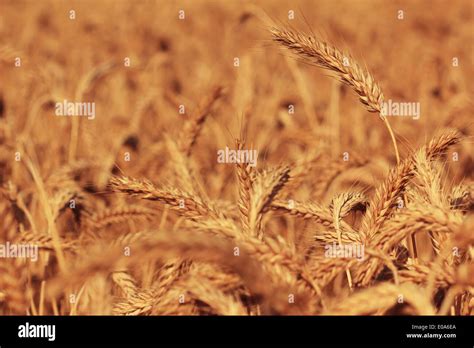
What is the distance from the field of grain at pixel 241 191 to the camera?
2127 millimetres

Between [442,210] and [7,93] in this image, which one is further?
[7,93]

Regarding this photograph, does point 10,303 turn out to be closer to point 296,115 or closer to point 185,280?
point 185,280

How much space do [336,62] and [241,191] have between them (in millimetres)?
603
